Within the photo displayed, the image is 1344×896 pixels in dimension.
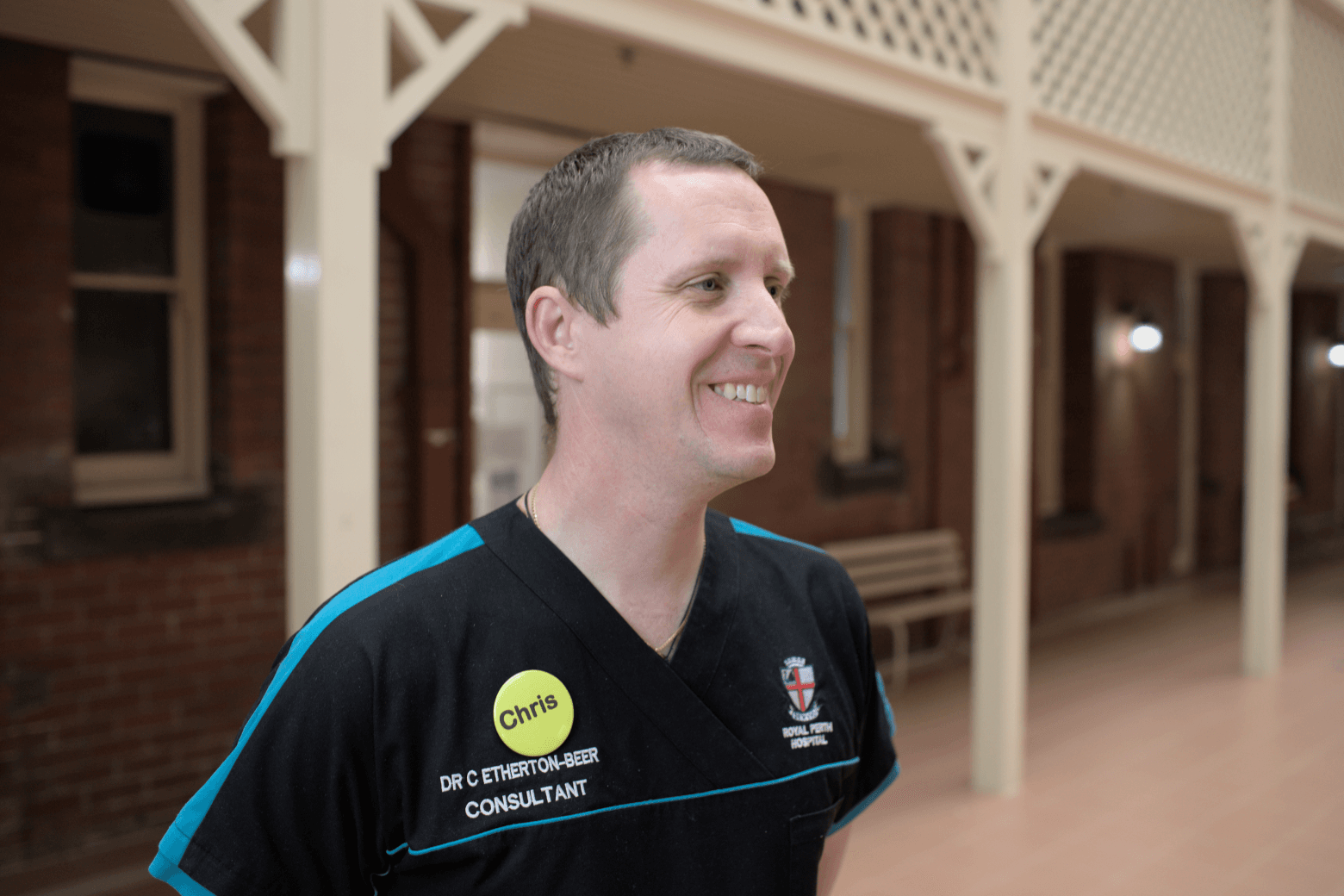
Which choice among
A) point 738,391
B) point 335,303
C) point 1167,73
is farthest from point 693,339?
point 1167,73

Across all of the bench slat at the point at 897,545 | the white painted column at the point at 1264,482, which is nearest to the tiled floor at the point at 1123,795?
the white painted column at the point at 1264,482

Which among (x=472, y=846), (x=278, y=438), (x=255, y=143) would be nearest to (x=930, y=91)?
(x=255, y=143)

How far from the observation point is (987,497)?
5.04 meters

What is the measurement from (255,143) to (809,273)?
365 centimetres

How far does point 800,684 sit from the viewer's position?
4.34 ft

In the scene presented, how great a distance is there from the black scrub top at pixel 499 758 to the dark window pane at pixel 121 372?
3775mm

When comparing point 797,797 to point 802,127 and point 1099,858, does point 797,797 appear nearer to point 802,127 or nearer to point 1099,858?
point 1099,858

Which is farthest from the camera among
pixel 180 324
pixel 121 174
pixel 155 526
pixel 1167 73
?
pixel 1167 73

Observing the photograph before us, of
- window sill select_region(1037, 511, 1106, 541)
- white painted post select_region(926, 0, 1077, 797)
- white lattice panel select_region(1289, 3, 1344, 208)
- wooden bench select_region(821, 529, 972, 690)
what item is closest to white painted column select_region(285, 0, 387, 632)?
white painted post select_region(926, 0, 1077, 797)

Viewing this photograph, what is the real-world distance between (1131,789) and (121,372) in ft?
16.2

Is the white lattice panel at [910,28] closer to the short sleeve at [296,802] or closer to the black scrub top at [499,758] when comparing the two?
the black scrub top at [499,758]

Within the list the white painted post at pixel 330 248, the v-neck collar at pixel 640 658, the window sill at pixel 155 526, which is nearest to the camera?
the v-neck collar at pixel 640 658

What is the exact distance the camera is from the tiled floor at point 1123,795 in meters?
4.14

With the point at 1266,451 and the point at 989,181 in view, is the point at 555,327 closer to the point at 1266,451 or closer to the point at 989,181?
the point at 989,181
